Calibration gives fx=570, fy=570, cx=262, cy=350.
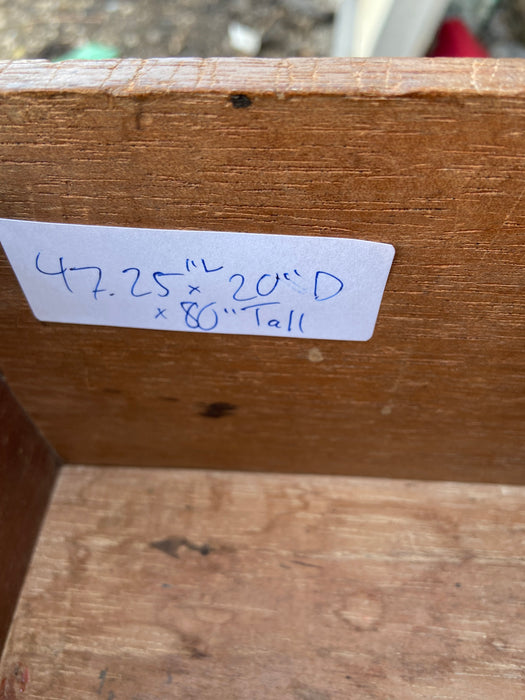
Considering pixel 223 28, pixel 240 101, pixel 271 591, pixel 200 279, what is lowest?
pixel 271 591

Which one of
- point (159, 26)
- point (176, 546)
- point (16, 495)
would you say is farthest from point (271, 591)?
point (159, 26)

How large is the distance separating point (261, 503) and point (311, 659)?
15 cm

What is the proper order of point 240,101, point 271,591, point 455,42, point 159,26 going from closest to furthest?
point 240,101 < point 271,591 < point 455,42 < point 159,26

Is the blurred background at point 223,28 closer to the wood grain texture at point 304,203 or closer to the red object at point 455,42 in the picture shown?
the red object at point 455,42

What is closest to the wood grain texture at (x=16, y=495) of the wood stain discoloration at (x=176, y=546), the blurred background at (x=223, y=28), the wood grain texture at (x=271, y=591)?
the wood grain texture at (x=271, y=591)

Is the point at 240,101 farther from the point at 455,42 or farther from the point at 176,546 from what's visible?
the point at 455,42

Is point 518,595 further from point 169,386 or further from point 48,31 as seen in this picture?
point 48,31

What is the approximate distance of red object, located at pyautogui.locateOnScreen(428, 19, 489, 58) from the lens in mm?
1141

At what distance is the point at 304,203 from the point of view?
0.34 meters

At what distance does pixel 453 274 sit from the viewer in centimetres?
38

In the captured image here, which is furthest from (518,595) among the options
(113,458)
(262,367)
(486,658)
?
(113,458)

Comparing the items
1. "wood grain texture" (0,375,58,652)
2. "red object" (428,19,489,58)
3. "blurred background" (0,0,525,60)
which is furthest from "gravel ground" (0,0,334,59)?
"wood grain texture" (0,375,58,652)

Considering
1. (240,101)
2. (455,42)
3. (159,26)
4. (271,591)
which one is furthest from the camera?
(159,26)

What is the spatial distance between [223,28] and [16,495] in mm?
1253
